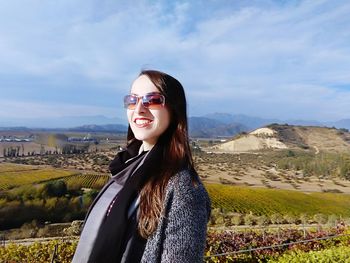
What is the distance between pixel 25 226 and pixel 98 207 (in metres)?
22.8

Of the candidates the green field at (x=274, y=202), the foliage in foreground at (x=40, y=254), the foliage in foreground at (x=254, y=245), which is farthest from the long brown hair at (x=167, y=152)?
the green field at (x=274, y=202)

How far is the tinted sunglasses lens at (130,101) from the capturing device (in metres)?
1.43

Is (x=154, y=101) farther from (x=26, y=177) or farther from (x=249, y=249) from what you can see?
(x=26, y=177)

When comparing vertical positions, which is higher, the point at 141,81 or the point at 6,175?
the point at 141,81

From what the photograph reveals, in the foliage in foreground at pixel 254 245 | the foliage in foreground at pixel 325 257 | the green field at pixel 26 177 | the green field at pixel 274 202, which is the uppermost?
the foliage in foreground at pixel 325 257

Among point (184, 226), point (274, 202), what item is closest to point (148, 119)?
point (184, 226)

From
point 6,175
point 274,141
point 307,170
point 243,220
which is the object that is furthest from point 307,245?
point 274,141

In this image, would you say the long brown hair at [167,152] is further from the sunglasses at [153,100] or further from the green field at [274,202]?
the green field at [274,202]

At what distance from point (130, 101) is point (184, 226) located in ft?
1.72

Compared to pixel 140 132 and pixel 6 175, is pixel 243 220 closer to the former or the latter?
pixel 140 132

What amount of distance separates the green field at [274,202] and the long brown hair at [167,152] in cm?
2455

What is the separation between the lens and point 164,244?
3.97 ft

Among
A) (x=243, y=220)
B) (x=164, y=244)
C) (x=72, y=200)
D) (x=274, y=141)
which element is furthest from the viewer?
(x=274, y=141)

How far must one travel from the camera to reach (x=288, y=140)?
113562 millimetres
